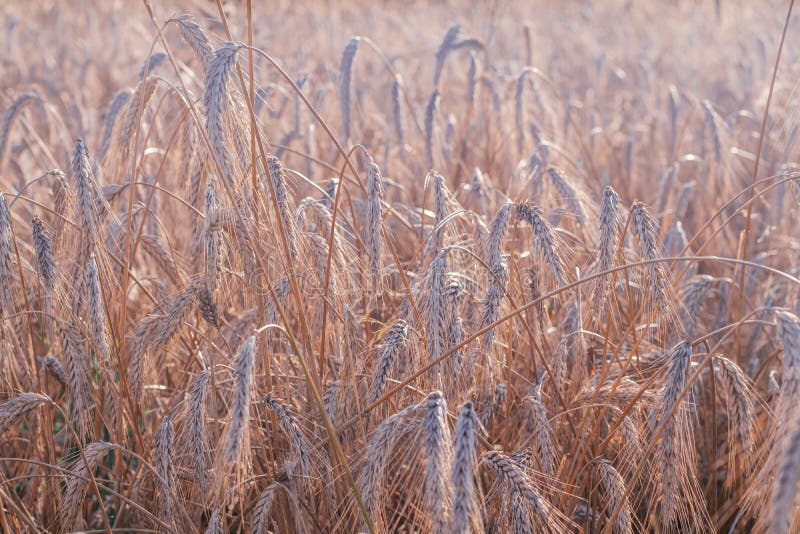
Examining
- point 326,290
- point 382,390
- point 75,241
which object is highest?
point 75,241

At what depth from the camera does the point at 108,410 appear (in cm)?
210

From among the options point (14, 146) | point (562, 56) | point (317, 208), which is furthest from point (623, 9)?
point (317, 208)

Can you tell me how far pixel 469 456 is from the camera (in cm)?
111

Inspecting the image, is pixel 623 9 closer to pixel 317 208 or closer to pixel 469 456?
pixel 317 208

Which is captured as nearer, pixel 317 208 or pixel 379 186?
pixel 379 186

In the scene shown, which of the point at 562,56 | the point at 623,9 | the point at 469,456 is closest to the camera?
the point at 469,456

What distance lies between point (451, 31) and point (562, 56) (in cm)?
423

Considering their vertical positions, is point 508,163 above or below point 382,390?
above

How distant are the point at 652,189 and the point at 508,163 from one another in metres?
0.98

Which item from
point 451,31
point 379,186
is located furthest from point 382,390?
point 451,31

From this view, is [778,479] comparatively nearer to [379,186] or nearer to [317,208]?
[379,186]

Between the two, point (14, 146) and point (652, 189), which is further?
point (652, 189)

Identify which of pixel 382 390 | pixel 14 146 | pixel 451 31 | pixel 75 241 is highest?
pixel 451 31

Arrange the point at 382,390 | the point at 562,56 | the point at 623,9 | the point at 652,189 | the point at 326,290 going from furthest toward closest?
1. the point at 623,9
2. the point at 562,56
3. the point at 652,189
4. the point at 326,290
5. the point at 382,390
